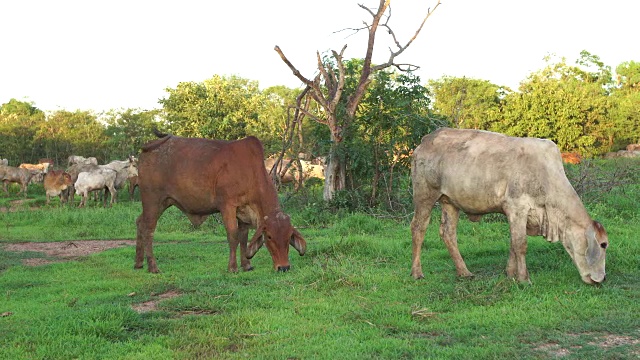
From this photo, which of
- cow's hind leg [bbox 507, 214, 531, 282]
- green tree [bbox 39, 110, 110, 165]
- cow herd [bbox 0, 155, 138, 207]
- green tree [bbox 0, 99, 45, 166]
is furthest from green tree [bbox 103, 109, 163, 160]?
cow's hind leg [bbox 507, 214, 531, 282]

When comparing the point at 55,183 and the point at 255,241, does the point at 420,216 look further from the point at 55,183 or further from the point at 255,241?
the point at 55,183

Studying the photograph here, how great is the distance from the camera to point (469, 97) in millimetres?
55719

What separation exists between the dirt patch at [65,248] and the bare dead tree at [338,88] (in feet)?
17.0

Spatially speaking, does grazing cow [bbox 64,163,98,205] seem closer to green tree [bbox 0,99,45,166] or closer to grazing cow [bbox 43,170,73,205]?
Answer: grazing cow [bbox 43,170,73,205]

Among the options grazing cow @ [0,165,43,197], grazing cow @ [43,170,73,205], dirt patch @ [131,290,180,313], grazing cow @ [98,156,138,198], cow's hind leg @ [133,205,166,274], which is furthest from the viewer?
grazing cow @ [0,165,43,197]

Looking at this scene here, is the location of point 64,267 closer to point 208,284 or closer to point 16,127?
point 208,284

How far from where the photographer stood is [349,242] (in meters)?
10.8

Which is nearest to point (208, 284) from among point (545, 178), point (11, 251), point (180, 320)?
point (180, 320)

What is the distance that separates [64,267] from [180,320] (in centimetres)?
470

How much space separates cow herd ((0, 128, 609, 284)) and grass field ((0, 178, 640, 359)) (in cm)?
42

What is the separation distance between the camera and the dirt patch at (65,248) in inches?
458

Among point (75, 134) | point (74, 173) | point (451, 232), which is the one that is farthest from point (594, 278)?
point (75, 134)

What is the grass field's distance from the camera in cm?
565

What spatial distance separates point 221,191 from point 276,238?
3.86 ft
